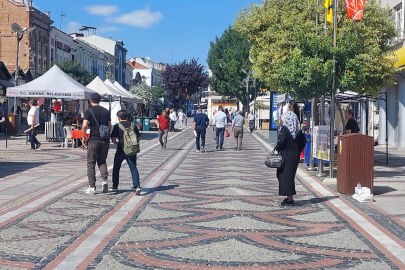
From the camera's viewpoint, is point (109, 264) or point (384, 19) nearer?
point (109, 264)

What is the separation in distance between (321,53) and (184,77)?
69.7 meters

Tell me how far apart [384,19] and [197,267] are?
1638 centimetres

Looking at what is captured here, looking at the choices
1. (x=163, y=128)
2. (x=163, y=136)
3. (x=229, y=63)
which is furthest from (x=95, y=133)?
(x=229, y=63)

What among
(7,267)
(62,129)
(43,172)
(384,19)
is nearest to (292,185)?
(7,267)

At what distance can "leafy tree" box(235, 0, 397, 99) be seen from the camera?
45.2 feet

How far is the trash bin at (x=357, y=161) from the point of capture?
1096 centimetres

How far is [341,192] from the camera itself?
11.3 m

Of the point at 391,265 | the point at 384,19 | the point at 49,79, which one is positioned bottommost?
the point at 391,265

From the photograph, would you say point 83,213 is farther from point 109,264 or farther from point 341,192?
point 341,192

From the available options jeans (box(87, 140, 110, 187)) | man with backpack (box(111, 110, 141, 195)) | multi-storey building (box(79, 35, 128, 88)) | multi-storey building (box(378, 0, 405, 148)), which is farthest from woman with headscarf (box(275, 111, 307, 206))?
multi-storey building (box(79, 35, 128, 88))

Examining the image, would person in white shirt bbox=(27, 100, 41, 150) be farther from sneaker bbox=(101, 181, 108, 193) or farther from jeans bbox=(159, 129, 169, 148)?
sneaker bbox=(101, 181, 108, 193)

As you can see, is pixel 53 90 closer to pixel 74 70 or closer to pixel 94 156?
pixel 94 156

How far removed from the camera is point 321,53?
1392 centimetres

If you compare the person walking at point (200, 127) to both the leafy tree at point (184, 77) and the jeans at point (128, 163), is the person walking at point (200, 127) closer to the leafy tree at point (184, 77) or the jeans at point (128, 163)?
the jeans at point (128, 163)
